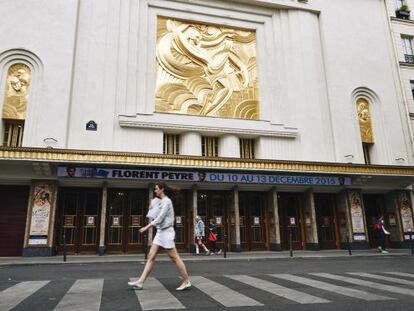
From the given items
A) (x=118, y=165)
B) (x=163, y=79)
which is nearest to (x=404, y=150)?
(x=163, y=79)

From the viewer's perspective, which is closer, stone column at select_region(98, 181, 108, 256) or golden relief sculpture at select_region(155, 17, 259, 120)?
stone column at select_region(98, 181, 108, 256)

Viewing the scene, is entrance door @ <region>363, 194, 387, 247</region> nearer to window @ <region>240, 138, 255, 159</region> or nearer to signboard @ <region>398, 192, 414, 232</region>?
signboard @ <region>398, 192, 414, 232</region>

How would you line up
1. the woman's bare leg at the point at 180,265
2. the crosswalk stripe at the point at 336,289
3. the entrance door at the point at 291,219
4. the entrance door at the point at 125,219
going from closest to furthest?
the crosswalk stripe at the point at 336,289 < the woman's bare leg at the point at 180,265 < the entrance door at the point at 125,219 < the entrance door at the point at 291,219

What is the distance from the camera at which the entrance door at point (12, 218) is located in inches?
627

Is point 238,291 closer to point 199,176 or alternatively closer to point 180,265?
point 180,265

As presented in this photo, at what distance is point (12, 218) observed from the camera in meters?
16.2

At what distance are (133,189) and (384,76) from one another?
17.9m

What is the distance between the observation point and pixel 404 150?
73.0 feet

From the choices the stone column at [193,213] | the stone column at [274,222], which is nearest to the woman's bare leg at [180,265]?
the stone column at [193,213]

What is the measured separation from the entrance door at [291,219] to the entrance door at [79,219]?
9902mm

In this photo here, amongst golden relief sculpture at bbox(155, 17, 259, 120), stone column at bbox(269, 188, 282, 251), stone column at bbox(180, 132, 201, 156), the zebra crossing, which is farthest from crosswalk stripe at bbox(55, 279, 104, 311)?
golden relief sculpture at bbox(155, 17, 259, 120)

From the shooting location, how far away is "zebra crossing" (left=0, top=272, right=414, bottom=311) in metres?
5.01

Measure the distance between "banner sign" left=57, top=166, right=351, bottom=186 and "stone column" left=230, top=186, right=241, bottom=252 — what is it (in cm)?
105

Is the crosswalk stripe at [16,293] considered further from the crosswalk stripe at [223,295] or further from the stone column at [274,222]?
the stone column at [274,222]
